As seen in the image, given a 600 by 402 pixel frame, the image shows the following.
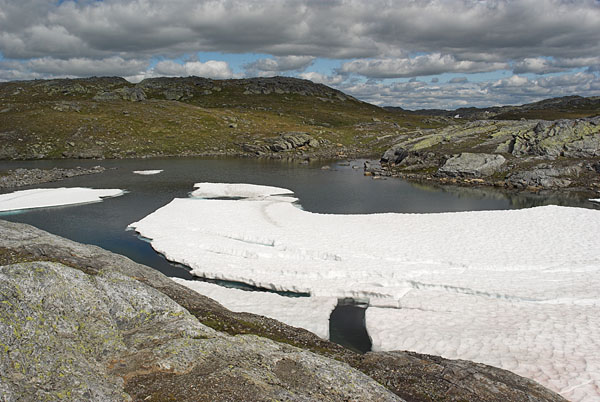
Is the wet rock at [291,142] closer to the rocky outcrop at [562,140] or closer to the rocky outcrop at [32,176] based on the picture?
the rocky outcrop at [32,176]

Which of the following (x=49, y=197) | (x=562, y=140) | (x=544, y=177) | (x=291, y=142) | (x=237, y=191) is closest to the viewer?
(x=49, y=197)

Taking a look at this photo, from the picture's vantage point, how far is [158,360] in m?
12.1

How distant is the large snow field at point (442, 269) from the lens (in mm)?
20594

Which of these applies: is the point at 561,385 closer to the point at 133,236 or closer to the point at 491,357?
the point at 491,357

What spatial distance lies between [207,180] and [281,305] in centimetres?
5617

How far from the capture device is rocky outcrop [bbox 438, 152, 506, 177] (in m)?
81.1

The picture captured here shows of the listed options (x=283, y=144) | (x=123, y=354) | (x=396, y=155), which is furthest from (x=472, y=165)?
(x=123, y=354)

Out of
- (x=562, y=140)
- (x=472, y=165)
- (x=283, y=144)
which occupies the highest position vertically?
(x=283, y=144)

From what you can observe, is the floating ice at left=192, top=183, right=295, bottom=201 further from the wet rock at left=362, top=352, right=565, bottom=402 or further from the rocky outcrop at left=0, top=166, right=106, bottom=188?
the wet rock at left=362, top=352, right=565, bottom=402

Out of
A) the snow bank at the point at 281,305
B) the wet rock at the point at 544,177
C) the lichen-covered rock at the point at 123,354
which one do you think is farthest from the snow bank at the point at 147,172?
the lichen-covered rock at the point at 123,354

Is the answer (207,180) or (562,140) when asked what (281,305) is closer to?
(207,180)

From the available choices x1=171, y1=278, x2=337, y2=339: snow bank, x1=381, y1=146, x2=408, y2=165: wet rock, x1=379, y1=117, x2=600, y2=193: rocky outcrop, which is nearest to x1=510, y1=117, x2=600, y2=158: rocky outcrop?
x1=379, y1=117, x2=600, y2=193: rocky outcrop

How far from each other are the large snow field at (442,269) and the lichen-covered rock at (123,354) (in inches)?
387

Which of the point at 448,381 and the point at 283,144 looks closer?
the point at 448,381
